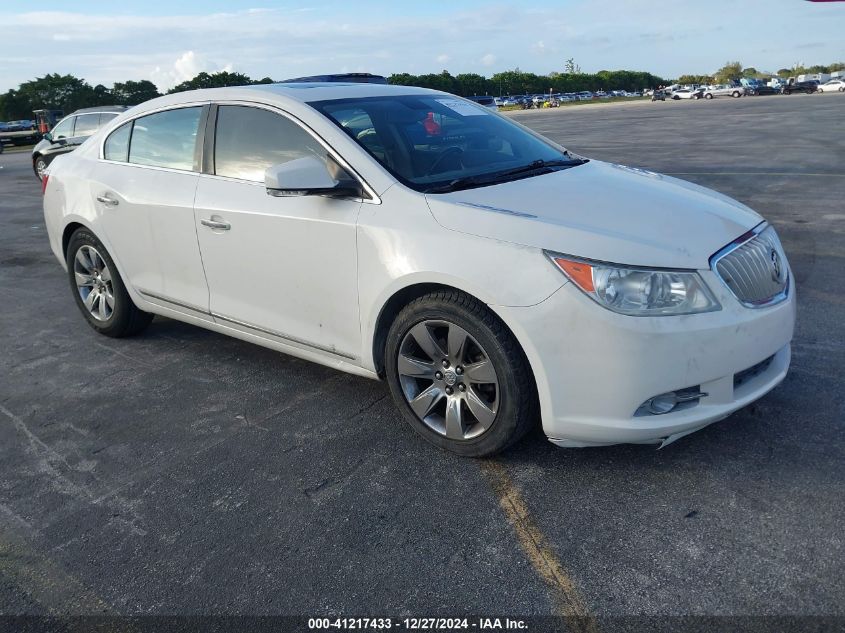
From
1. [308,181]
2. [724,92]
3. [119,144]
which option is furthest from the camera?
[724,92]

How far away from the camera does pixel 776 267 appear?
129 inches

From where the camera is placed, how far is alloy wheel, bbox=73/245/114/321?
5039mm

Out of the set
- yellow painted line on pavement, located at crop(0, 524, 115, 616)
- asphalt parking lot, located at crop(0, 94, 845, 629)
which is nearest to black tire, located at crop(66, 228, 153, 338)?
asphalt parking lot, located at crop(0, 94, 845, 629)

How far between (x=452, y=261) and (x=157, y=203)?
7.33 ft

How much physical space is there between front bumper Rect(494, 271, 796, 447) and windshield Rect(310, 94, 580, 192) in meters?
0.98

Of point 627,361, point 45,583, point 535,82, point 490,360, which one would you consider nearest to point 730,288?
point 627,361

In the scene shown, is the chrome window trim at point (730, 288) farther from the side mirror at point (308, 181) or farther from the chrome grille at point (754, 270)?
the side mirror at point (308, 181)

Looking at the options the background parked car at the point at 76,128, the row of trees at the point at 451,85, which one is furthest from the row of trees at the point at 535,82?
the background parked car at the point at 76,128

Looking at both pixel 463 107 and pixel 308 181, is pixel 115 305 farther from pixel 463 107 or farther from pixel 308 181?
pixel 463 107

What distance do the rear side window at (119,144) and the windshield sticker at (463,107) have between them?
218 cm

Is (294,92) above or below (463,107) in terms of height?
above

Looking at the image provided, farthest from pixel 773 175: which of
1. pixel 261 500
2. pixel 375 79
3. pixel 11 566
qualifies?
pixel 11 566

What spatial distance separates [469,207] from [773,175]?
10.2 metres

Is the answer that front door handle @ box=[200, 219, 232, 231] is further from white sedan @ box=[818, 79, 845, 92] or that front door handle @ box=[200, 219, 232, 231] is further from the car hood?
white sedan @ box=[818, 79, 845, 92]
